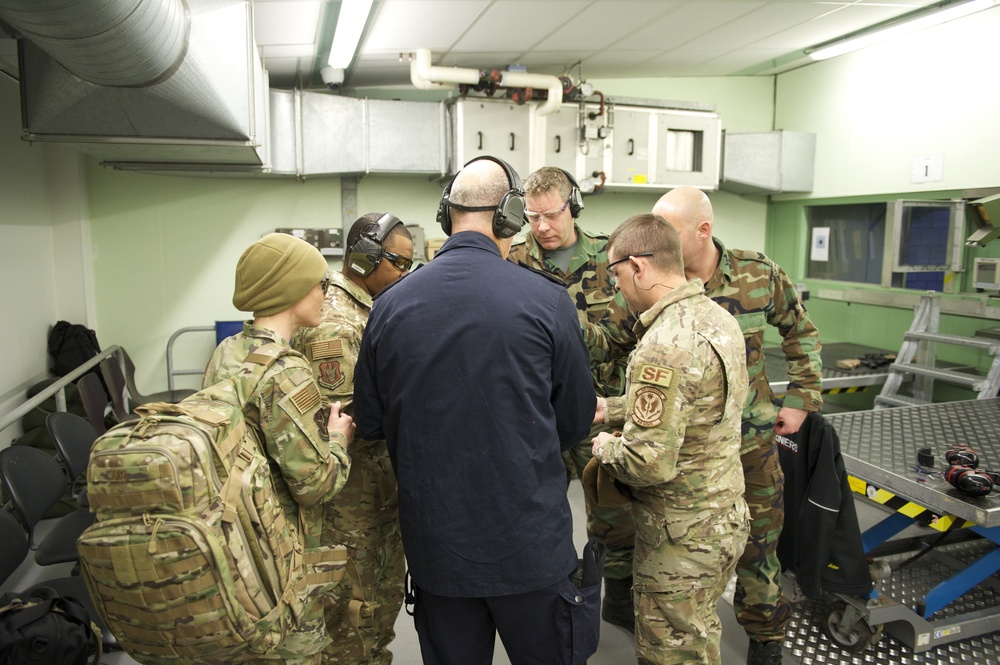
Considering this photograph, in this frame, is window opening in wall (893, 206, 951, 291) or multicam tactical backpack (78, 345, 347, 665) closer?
multicam tactical backpack (78, 345, 347, 665)

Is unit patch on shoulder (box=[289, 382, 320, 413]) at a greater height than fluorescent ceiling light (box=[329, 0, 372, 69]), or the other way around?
fluorescent ceiling light (box=[329, 0, 372, 69])

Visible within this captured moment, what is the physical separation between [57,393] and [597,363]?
3.35 metres

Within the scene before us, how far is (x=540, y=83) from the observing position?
5137 mm

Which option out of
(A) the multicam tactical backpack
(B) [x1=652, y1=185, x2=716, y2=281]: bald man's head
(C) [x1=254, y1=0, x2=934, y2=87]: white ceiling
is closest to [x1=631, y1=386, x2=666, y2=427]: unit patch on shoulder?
(B) [x1=652, y1=185, x2=716, y2=281]: bald man's head

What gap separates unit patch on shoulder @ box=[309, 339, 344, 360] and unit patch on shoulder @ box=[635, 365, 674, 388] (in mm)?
984

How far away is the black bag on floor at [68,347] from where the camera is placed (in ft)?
15.4

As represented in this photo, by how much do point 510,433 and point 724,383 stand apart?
758 mm

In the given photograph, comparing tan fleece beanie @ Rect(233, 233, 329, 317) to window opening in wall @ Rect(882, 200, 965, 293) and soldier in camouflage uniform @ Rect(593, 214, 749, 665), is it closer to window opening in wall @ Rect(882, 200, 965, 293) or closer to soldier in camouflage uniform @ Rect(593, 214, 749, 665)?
soldier in camouflage uniform @ Rect(593, 214, 749, 665)

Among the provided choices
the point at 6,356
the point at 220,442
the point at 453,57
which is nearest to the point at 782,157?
the point at 453,57

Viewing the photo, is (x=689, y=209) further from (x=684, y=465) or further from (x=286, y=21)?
(x=286, y=21)

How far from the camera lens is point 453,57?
5008 millimetres

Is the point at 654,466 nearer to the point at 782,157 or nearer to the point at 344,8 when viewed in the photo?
the point at 344,8

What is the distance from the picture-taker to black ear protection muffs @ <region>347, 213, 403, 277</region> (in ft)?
7.56

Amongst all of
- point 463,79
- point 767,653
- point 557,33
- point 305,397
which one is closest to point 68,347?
point 463,79
